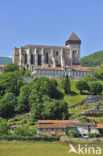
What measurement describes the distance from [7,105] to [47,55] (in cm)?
5403

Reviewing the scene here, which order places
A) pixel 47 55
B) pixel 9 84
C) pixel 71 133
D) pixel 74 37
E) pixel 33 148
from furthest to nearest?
pixel 74 37
pixel 47 55
pixel 9 84
pixel 71 133
pixel 33 148

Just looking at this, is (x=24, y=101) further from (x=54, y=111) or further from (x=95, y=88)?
(x=95, y=88)

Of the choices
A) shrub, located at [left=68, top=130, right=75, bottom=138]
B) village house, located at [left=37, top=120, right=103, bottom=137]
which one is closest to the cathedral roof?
village house, located at [left=37, top=120, right=103, bottom=137]

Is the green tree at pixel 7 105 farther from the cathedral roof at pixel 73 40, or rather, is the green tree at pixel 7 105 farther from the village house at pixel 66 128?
the cathedral roof at pixel 73 40

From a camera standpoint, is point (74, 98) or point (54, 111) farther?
point (74, 98)

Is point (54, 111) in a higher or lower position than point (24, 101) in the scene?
lower

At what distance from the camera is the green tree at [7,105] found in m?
74.6

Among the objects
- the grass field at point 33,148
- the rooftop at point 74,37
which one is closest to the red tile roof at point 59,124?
the grass field at point 33,148

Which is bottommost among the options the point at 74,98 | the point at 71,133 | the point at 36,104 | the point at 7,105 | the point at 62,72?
the point at 71,133

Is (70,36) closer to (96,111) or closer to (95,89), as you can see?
(95,89)

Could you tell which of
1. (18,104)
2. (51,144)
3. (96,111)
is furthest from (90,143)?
(18,104)

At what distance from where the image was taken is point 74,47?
13200cm

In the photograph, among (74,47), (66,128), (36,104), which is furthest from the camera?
(74,47)

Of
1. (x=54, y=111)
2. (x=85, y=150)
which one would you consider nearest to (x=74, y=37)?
(x=54, y=111)
